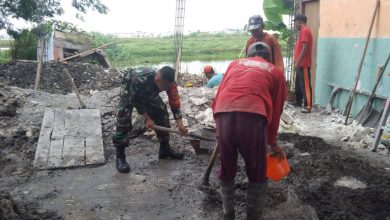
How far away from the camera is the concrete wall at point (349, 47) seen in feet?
22.6

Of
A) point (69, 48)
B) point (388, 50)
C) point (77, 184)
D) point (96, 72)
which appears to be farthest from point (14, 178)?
point (69, 48)

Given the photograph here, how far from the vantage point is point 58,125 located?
684cm

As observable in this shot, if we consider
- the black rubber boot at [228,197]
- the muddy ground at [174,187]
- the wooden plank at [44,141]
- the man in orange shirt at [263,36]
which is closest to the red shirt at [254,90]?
the black rubber boot at [228,197]

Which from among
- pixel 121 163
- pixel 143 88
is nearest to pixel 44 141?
pixel 121 163

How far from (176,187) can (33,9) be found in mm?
2573

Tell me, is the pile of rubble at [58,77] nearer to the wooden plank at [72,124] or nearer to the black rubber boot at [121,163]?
the wooden plank at [72,124]

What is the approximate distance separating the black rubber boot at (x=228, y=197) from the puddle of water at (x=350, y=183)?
5.10ft

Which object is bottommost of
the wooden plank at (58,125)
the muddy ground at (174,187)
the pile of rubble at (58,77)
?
the muddy ground at (174,187)

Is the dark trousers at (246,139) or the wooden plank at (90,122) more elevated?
the dark trousers at (246,139)

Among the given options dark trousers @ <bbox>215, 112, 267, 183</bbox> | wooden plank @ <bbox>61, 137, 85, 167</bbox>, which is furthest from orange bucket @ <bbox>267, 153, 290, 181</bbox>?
wooden plank @ <bbox>61, 137, 85, 167</bbox>

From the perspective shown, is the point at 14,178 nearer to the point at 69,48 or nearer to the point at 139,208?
the point at 139,208

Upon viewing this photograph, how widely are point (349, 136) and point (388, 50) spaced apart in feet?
5.09

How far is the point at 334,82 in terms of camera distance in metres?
Answer: 8.74

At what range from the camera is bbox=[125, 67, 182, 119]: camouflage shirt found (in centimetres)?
509
